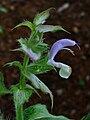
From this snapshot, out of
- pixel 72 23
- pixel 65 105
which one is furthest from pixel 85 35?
pixel 65 105

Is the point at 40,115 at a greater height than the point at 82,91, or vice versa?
the point at 82,91

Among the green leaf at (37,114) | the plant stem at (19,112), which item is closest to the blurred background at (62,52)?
the green leaf at (37,114)

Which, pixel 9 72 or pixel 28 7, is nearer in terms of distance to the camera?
pixel 9 72

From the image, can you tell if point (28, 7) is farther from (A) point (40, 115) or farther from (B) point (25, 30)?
(A) point (40, 115)

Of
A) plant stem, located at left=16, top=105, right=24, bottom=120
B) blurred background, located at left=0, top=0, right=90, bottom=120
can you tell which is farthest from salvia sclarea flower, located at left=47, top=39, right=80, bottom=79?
blurred background, located at left=0, top=0, right=90, bottom=120

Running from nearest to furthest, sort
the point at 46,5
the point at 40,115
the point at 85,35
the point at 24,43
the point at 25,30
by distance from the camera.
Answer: the point at 24,43 → the point at 40,115 → the point at 25,30 → the point at 85,35 → the point at 46,5

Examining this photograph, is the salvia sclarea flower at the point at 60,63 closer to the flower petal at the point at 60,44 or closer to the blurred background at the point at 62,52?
the flower petal at the point at 60,44

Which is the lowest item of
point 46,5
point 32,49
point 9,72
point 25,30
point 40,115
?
point 40,115
